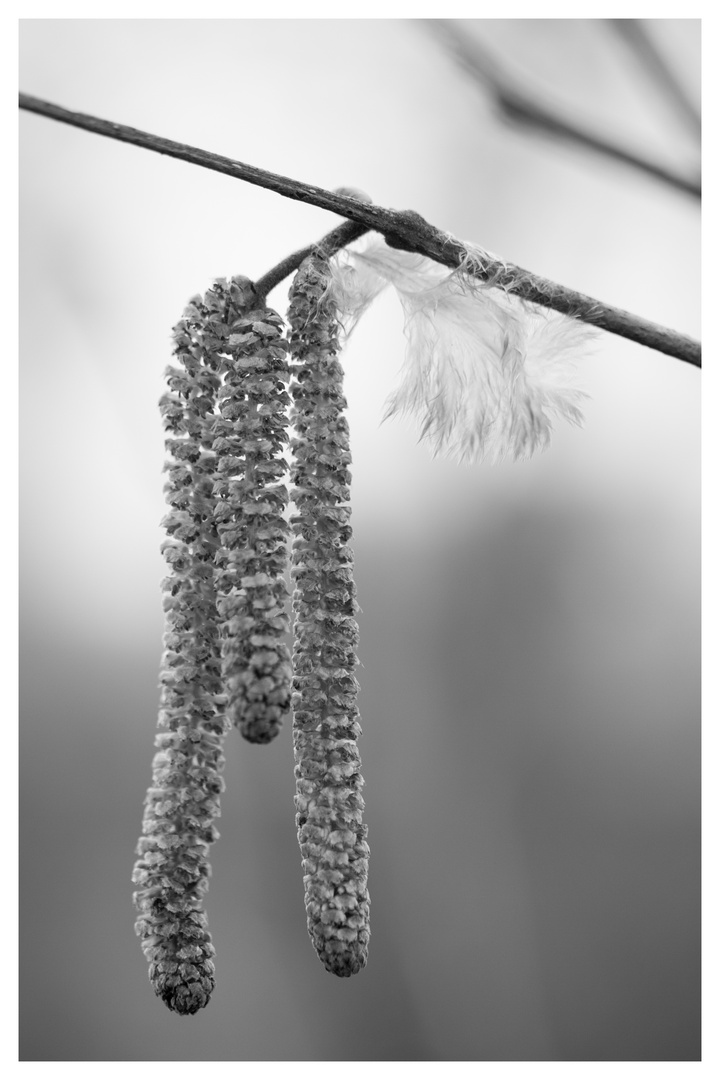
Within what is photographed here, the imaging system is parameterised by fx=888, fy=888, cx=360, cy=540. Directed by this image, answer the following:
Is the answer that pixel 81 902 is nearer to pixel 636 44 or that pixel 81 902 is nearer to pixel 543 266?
pixel 543 266

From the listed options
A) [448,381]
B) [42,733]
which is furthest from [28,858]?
[448,381]

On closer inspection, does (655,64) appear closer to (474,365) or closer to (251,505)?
(474,365)

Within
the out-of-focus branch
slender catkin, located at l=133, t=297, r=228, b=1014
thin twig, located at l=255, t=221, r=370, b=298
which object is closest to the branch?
thin twig, located at l=255, t=221, r=370, b=298

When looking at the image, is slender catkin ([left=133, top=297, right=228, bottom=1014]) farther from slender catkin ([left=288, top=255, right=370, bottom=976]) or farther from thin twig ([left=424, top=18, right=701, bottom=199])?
thin twig ([left=424, top=18, right=701, bottom=199])

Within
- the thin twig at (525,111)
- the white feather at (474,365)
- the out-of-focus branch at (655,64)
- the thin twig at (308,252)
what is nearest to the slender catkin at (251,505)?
the thin twig at (308,252)

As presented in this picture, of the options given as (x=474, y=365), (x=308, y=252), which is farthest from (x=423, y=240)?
(x=474, y=365)

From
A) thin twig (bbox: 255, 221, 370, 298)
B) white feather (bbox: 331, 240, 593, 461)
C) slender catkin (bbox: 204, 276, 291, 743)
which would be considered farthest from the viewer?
white feather (bbox: 331, 240, 593, 461)
